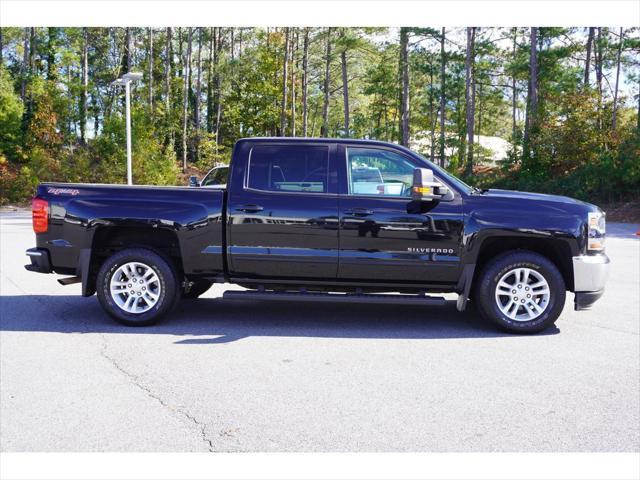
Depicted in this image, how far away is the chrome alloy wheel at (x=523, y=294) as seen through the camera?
6285 mm

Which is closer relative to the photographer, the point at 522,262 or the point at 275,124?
the point at 522,262

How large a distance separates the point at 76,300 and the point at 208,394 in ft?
14.4

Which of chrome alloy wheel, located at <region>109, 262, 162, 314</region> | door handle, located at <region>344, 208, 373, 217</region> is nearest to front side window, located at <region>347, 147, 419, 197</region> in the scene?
door handle, located at <region>344, 208, 373, 217</region>

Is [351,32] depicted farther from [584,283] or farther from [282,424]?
[282,424]

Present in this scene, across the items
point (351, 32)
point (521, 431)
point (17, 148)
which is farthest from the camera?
point (351, 32)

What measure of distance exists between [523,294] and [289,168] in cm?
280

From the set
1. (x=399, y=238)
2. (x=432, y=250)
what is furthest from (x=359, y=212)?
(x=432, y=250)

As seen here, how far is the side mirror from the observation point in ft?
19.8

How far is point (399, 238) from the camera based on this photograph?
635cm

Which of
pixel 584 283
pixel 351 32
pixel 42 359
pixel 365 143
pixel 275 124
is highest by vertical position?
pixel 351 32

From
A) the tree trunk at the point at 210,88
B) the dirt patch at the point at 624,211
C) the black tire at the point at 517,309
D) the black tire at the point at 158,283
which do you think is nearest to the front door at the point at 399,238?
the black tire at the point at 517,309

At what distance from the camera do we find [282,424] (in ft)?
12.7

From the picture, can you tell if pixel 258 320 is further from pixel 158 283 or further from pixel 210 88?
pixel 210 88

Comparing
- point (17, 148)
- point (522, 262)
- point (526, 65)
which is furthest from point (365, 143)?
point (17, 148)
